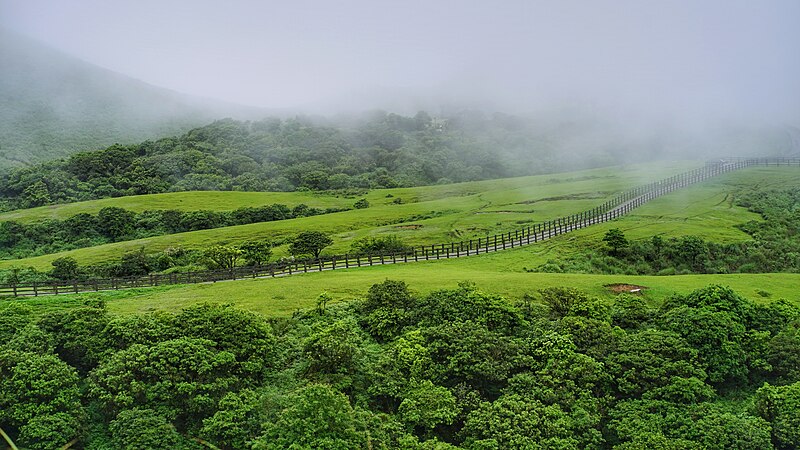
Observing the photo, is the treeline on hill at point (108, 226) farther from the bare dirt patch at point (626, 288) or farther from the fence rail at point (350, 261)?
the bare dirt patch at point (626, 288)

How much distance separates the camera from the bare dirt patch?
112 feet

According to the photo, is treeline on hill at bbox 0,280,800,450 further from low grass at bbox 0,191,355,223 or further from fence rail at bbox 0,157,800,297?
low grass at bbox 0,191,355,223

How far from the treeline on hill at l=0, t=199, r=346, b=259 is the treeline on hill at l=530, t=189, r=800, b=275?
2070 inches

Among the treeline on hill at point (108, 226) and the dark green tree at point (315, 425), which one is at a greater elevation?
the treeline on hill at point (108, 226)

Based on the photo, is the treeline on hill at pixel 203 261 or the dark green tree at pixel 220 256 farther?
the treeline on hill at pixel 203 261

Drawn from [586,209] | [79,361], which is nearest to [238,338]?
[79,361]

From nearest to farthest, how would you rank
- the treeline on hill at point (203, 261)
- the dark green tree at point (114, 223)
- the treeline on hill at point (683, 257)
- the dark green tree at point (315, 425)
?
1. the dark green tree at point (315, 425)
2. the treeline on hill at point (203, 261)
3. the treeline on hill at point (683, 257)
4. the dark green tree at point (114, 223)

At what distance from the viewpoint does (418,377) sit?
24.3 meters

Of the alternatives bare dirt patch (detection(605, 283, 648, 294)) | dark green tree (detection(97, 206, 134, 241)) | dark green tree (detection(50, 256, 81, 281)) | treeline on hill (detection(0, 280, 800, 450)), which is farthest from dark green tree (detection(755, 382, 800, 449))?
dark green tree (detection(97, 206, 134, 241))

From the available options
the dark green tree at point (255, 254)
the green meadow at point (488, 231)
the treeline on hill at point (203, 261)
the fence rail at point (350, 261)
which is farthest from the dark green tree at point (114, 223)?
the fence rail at point (350, 261)

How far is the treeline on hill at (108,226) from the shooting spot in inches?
2891

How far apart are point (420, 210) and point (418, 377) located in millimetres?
62950

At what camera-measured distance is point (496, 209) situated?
80.6 meters

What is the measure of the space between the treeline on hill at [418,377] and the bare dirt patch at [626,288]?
4543 mm
